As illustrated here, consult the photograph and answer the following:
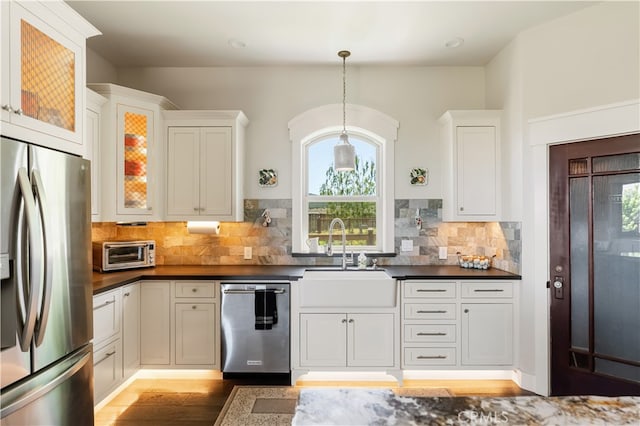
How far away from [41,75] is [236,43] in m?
1.73

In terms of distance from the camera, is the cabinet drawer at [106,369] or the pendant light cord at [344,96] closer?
the cabinet drawer at [106,369]

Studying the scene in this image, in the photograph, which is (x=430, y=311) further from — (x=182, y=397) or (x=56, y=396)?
(x=56, y=396)

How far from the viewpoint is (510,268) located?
314 centimetres

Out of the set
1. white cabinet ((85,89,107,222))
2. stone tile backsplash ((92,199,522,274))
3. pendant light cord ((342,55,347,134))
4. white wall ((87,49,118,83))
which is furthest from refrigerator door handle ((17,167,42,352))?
pendant light cord ((342,55,347,134))

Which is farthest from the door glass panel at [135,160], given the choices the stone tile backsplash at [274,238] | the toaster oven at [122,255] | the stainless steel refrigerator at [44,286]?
the stainless steel refrigerator at [44,286]

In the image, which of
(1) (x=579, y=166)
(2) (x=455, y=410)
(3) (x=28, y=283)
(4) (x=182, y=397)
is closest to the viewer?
(2) (x=455, y=410)

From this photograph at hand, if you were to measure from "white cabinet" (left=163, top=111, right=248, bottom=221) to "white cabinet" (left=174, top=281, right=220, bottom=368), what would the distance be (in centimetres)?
69

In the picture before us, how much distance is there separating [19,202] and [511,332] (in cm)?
343

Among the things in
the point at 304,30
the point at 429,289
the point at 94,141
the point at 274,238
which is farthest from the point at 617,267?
the point at 94,141

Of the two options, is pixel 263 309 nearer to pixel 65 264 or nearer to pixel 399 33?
pixel 65 264

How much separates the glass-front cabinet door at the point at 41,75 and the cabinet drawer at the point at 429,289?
2.56 meters

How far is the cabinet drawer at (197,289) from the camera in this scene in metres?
3.01

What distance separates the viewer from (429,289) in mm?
3021

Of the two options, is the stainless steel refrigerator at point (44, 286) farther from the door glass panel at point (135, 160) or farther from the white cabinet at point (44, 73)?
the door glass panel at point (135, 160)
